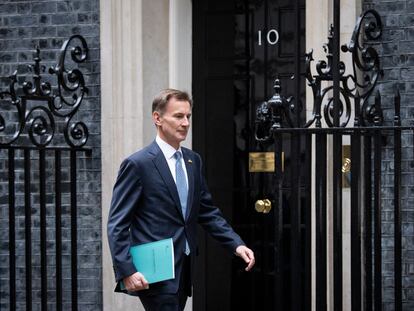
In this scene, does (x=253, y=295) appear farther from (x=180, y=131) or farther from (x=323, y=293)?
(x=180, y=131)

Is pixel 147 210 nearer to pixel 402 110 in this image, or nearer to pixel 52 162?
pixel 402 110

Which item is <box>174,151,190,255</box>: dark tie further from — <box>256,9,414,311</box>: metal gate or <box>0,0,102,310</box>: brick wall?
<box>0,0,102,310</box>: brick wall

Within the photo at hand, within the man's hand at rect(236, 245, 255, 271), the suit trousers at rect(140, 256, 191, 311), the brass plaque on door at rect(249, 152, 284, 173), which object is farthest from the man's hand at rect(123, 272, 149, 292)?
the brass plaque on door at rect(249, 152, 284, 173)

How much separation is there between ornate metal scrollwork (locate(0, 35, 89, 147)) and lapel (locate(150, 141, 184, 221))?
4.88 ft

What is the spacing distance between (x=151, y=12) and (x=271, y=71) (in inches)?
37.3

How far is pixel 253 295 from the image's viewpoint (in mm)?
7438

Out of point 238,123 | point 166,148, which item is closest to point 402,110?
point 238,123

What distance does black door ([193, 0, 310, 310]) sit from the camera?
7.39m

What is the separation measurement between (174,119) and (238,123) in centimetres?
249

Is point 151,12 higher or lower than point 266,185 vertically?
higher

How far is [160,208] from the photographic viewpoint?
200 inches

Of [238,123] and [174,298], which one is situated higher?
[238,123]

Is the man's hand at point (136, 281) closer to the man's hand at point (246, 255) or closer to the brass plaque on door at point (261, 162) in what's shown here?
the man's hand at point (246, 255)

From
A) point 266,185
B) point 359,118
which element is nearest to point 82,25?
point 266,185
